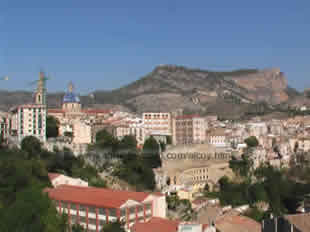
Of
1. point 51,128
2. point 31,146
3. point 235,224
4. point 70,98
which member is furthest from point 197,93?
point 235,224

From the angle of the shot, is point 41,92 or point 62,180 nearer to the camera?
point 62,180

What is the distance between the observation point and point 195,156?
35000mm

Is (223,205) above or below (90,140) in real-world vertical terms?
below

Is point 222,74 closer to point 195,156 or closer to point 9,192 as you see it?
point 195,156

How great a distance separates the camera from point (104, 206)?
19188 millimetres

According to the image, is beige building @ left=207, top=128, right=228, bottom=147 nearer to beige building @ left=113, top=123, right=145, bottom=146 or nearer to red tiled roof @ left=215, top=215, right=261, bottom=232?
beige building @ left=113, top=123, right=145, bottom=146

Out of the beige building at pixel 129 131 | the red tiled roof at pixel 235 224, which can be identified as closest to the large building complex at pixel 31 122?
the beige building at pixel 129 131

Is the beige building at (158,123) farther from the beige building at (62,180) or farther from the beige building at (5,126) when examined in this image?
the beige building at (62,180)

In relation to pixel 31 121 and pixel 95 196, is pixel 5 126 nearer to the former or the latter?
pixel 31 121

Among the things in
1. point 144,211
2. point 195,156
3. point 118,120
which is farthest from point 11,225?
point 118,120

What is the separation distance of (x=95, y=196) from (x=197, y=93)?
3819 inches

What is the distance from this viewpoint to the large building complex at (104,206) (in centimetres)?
1914

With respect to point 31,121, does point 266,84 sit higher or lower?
higher

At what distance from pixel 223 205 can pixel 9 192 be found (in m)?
14.2
